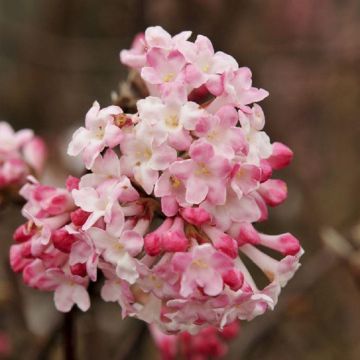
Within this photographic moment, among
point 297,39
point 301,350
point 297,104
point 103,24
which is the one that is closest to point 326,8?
point 297,39

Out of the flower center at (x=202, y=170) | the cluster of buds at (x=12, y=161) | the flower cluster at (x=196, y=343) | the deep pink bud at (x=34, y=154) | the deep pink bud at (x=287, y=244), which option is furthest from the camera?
the flower cluster at (x=196, y=343)

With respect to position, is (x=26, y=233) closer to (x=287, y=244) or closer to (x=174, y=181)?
(x=174, y=181)

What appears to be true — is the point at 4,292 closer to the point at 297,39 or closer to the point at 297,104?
the point at 297,104

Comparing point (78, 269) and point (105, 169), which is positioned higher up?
point (105, 169)

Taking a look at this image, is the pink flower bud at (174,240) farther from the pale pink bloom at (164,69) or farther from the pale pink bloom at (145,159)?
the pale pink bloom at (164,69)

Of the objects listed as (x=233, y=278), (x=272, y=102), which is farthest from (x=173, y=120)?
(x=272, y=102)

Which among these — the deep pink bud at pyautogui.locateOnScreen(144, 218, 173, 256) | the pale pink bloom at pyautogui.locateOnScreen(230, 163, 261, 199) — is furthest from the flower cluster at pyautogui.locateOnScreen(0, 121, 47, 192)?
the pale pink bloom at pyautogui.locateOnScreen(230, 163, 261, 199)

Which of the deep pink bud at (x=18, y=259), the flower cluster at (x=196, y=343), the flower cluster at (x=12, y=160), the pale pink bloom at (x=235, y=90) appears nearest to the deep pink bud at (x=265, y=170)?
the pale pink bloom at (x=235, y=90)
